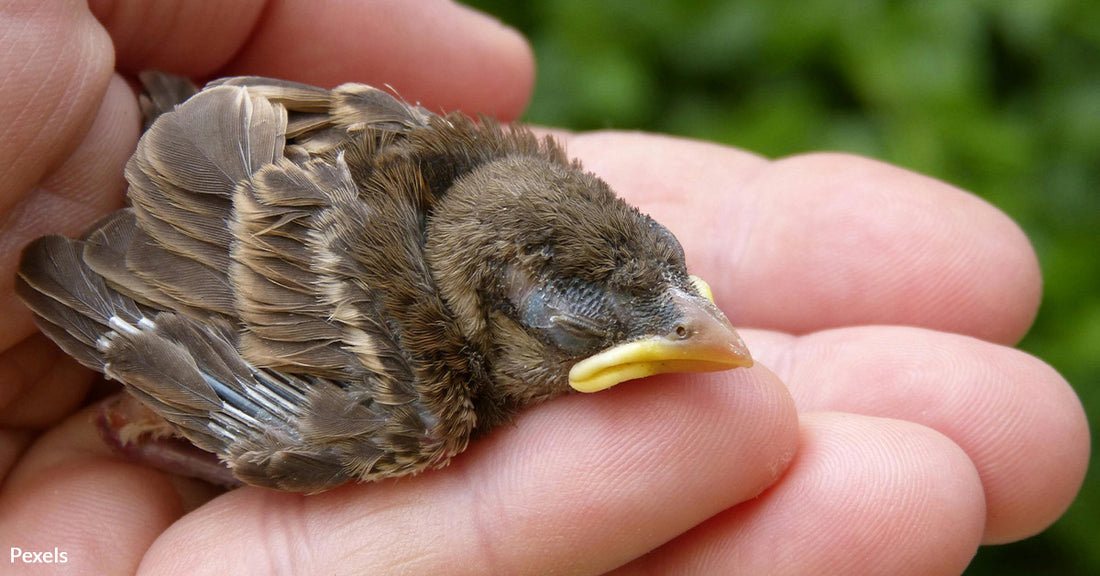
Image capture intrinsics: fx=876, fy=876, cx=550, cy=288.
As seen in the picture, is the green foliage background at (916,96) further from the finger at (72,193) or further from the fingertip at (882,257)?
the finger at (72,193)

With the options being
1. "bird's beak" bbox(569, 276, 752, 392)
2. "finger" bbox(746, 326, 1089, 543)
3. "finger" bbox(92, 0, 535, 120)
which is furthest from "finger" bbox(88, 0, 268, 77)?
"finger" bbox(746, 326, 1089, 543)

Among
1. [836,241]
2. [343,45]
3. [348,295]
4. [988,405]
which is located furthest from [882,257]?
[343,45]

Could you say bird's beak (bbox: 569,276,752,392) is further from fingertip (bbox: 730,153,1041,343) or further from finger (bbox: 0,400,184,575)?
finger (bbox: 0,400,184,575)

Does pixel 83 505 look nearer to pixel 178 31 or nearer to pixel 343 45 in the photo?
pixel 178 31

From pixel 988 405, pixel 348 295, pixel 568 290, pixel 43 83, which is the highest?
pixel 43 83

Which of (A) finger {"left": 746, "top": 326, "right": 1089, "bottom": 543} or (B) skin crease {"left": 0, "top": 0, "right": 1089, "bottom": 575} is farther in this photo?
(A) finger {"left": 746, "top": 326, "right": 1089, "bottom": 543}

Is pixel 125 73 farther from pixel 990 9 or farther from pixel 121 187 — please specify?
pixel 990 9
